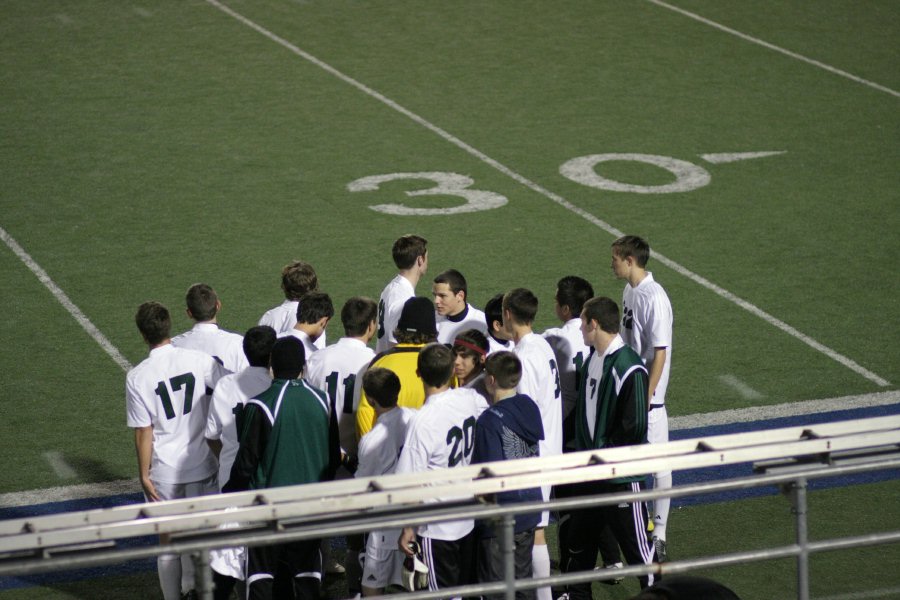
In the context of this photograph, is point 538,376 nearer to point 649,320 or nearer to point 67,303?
point 649,320

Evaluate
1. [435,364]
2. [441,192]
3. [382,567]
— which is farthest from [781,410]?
[441,192]

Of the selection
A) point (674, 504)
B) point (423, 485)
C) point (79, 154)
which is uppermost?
point (423, 485)

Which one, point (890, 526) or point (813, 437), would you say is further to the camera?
point (890, 526)

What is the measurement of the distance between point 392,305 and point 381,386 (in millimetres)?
1749

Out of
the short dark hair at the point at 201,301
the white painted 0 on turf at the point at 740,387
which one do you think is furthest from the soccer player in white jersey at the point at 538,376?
the white painted 0 on turf at the point at 740,387

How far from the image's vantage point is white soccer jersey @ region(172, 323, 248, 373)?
6969 millimetres

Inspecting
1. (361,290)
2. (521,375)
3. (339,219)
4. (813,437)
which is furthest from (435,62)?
(813,437)

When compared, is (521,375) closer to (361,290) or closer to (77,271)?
(361,290)

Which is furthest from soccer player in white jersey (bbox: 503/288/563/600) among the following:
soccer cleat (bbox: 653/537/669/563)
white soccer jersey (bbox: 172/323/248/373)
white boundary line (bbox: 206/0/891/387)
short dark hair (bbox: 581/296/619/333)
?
white boundary line (bbox: 206/0/891/387)

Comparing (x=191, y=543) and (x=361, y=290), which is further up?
(x=191, y=543)

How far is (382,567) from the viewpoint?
611 centimetres

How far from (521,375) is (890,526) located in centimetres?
273

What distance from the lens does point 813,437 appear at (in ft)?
14.6

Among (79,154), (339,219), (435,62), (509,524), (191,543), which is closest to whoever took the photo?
(191,543)
